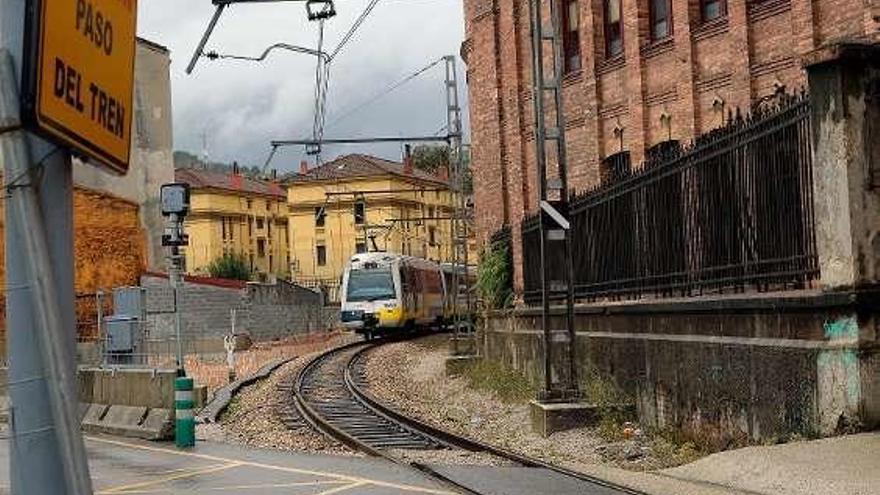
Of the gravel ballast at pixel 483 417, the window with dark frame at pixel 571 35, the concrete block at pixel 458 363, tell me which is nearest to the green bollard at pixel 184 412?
the gravel ballast at pixel 483 417

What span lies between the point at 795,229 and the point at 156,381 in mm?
9231

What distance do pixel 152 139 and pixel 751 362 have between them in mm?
44844

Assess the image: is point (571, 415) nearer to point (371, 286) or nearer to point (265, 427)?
point (265, 427)

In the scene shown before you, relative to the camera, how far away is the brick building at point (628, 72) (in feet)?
61.4

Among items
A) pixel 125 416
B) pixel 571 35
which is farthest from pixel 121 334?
pixel 571 35

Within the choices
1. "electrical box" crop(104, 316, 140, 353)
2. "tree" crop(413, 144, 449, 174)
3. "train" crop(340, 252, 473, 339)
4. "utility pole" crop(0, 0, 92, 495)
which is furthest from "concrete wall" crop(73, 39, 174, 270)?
"tree" crop(413, 144, 449, 174)

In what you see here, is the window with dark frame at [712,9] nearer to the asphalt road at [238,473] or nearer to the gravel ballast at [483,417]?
the gravel ballast at [483,417]

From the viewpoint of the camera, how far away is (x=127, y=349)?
1766 cm

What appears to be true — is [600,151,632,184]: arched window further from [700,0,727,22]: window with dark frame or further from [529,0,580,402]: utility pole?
[529,0,580,402]: utility pole

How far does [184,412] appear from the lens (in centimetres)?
1357

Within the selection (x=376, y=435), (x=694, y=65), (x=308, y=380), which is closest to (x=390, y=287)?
(x=308, y=380)

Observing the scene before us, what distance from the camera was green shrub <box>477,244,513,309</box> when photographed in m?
27.6

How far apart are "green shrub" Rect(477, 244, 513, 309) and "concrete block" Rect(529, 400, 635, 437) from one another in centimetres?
1247

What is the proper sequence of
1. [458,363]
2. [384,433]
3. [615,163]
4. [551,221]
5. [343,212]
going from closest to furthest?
[551,221] < [384,433] < [615,163] < [458,363] < [343,212]
